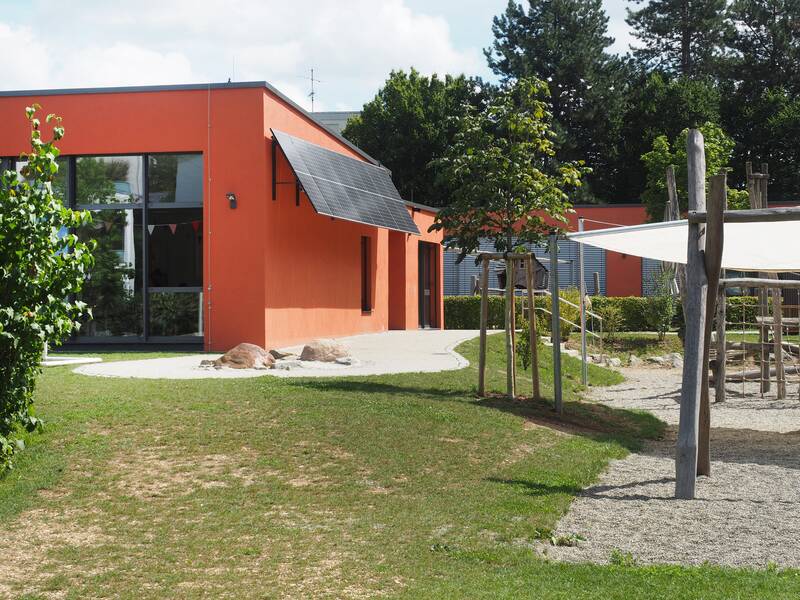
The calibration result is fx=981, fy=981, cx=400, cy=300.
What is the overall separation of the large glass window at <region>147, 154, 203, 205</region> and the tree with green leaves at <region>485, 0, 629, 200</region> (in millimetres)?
26652

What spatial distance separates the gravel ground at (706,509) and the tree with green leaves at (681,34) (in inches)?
1481

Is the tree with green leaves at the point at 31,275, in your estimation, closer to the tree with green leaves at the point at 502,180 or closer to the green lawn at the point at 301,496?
the green lawn at the point at 301,496

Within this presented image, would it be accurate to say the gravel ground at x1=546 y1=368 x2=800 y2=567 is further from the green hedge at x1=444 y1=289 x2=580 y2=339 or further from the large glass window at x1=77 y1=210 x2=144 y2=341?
the green hedge at x1=444 y1=289 x2=580 y2=339

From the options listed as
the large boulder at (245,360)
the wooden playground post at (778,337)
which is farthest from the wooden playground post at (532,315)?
the wooden playground post at (778,337)

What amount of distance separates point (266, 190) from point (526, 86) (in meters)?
5.55

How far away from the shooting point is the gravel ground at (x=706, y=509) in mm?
5625

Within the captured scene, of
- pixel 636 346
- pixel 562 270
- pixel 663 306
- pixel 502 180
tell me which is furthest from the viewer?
pixel 562 270

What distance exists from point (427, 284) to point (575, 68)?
18821 millimetres

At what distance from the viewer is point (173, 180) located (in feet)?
53.1

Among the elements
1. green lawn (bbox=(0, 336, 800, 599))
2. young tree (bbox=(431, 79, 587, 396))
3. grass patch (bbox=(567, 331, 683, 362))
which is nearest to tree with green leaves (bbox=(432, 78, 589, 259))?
young tree (bbox=(431, 79, 587, 396))

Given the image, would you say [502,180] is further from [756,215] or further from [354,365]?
[756,215]

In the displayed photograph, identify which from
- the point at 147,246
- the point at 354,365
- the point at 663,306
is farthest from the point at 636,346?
the point at 147,246

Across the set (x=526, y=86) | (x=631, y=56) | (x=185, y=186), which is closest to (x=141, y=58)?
(x=185, y=186)

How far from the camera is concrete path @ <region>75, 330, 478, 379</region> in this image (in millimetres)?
11750
